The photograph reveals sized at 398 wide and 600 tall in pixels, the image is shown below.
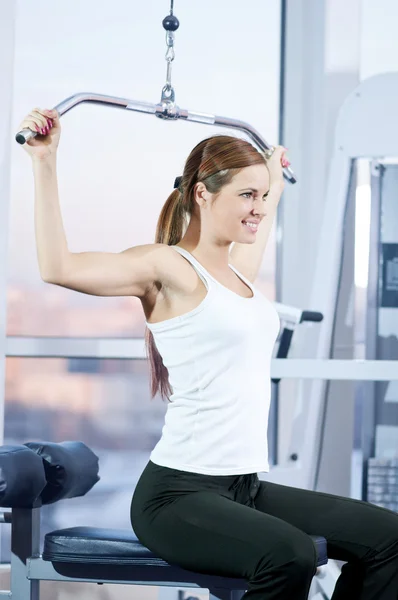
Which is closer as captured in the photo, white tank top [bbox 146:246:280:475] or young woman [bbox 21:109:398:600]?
young woman [bbox 21:109:398:600]

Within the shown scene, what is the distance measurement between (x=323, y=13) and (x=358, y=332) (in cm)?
123

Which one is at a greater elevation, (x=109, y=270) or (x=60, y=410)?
(x=109, y=270)

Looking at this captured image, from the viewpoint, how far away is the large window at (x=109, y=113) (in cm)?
331

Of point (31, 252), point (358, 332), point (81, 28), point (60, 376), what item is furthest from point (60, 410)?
point (81, 28)

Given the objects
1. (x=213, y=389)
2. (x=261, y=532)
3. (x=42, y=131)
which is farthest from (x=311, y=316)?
(x=42, y=131)

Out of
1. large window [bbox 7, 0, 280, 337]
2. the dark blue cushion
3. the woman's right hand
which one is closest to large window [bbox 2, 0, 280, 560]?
large window [bbox 7, 0, 280, 337]

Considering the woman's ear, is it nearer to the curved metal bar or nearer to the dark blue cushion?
the curved metal bar

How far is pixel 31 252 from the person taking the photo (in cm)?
333

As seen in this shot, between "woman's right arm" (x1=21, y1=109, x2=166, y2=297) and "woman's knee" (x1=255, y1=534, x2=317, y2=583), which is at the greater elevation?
"woman's right arm" (x1=21, y1=109, x2=166, y2=297)

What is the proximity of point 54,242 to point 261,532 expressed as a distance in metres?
0.61

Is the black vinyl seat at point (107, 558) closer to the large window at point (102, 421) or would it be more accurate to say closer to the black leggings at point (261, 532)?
the black leggings at point (261, 532)

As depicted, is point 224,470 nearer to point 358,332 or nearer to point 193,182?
point 193,182

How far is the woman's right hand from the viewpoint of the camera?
4.74 ft

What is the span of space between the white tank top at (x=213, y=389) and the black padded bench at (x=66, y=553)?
0.74 feet
